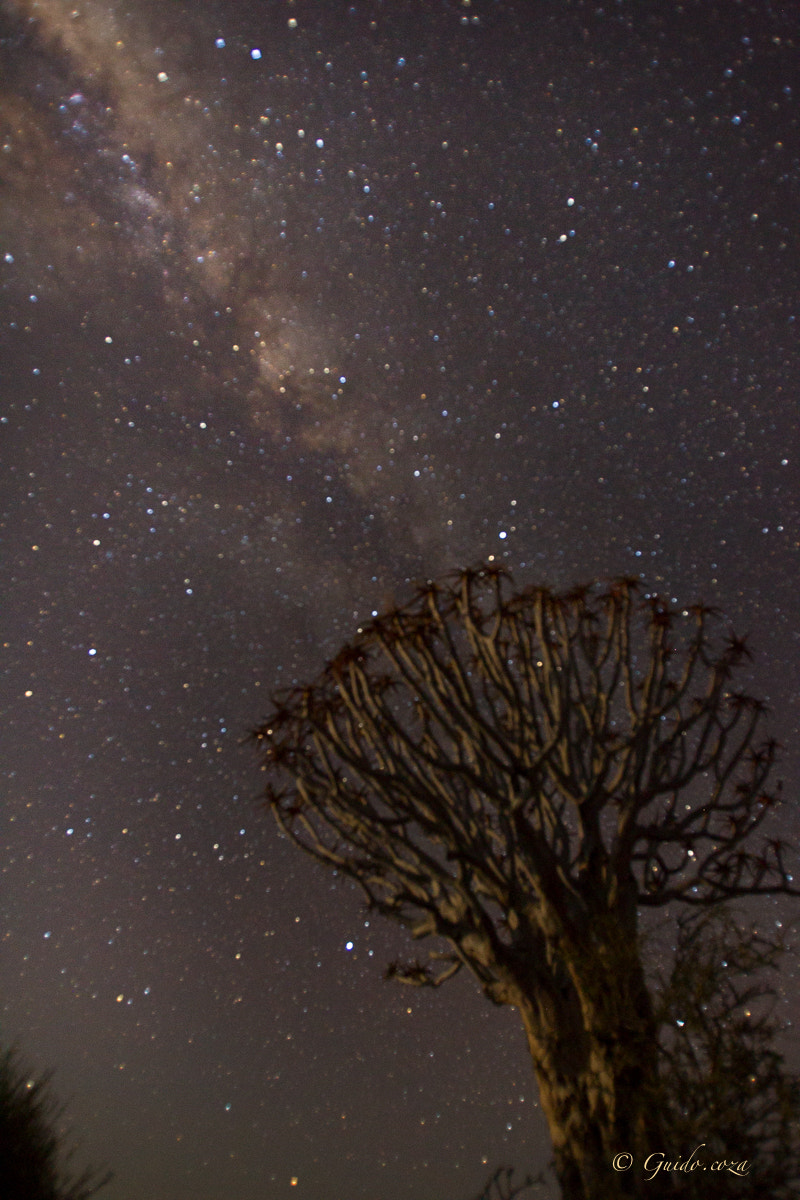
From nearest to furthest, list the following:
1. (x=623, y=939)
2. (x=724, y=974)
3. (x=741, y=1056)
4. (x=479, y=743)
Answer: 1. (x=741, y=1056)
2. (x=724, y=974)
3. (x=623, y=939)
4. (x=479, y=743)

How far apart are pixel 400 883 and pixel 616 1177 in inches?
77.8

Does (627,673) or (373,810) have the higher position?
(627,673)

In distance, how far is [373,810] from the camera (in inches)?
192

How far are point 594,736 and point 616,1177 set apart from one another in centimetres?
234

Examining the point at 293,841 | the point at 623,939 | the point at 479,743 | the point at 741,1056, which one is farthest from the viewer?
the point at 293,841

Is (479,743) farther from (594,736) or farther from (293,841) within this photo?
(293,841)

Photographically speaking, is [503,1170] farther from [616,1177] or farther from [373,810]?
[373,810]

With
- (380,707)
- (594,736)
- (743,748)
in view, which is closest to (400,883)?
(380,707)

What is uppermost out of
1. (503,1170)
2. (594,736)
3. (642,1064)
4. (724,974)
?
(594,736)

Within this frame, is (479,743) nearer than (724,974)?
No

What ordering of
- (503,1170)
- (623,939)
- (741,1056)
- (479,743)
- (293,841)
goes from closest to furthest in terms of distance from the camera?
(741,1056) < (623,939) < (479,743) < (503,1170) < (293,841)

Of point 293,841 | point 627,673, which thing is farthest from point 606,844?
point 293,841

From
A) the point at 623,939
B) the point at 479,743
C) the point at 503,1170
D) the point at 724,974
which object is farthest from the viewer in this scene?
the point at 503,1170

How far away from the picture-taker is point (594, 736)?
4785 mm
